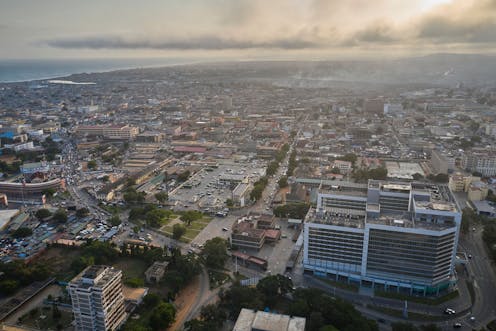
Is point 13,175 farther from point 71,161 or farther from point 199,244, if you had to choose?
point 199,244

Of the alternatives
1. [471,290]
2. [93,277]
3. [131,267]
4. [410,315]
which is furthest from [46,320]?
[471,290]

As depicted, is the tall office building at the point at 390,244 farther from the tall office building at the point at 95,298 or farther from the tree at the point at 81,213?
the tree at the point at 81,213

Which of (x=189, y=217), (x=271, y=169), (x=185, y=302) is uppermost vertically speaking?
(x=189, y=217)

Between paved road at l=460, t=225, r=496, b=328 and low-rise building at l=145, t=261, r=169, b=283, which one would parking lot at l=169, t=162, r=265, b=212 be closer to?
low-rise building at l=145, t=261, r=169, b=283

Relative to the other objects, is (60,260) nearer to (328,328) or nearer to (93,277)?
(93,277)

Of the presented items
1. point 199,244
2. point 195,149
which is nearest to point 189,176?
point 195,149

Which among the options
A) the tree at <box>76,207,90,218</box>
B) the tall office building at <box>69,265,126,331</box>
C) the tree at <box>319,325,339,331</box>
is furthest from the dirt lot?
the tree at <box>76,207,90,218</box>
